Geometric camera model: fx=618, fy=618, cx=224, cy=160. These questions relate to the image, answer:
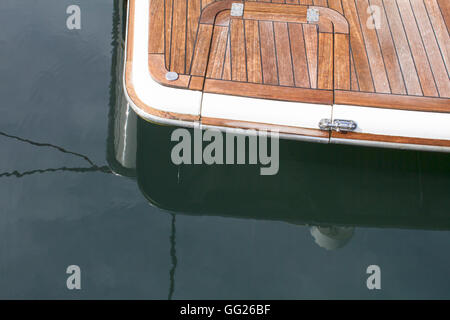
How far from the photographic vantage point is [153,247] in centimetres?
345

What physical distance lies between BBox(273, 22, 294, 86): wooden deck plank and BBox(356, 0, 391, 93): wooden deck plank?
0.44 meters

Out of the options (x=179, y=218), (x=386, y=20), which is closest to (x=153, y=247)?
(x=179, y=218)

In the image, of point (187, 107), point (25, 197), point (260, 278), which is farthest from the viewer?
point (25, 197)

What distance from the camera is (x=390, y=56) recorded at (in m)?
3.39

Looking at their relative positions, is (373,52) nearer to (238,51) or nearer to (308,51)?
(308,51)

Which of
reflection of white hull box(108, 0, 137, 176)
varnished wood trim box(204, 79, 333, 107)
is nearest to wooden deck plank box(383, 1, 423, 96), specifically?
varnished wood trim box(204, 79, 333, 107)

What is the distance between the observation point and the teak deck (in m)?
3.19

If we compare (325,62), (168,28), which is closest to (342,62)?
(325,62)

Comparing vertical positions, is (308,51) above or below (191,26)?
below

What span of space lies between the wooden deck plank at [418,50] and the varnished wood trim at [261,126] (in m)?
0.61

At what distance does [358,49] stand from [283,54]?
16.9 inches
